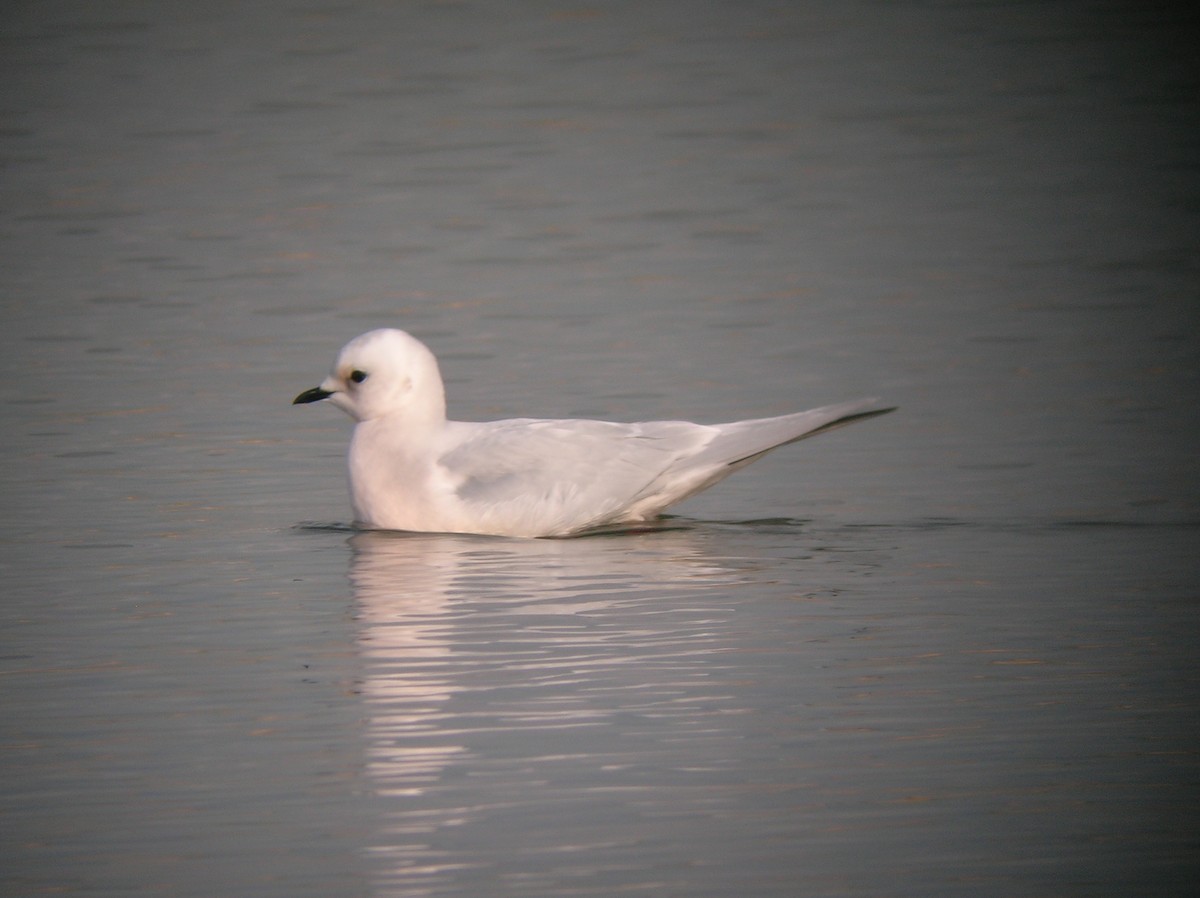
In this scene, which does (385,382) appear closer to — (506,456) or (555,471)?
(506,456)

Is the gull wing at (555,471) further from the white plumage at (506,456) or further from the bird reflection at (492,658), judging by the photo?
the bird reflection at (492,658)

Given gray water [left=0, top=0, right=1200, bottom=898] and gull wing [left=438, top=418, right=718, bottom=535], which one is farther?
gull wing [left=438, top=418, right=718, bottom=535]

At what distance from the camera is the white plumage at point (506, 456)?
8.37 m

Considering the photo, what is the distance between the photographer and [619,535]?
8555 millimetres

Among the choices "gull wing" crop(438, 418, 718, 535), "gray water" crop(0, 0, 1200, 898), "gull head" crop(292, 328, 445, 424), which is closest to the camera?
"gray water" crop(0, 0, 1200, 898)

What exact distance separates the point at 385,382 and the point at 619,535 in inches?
45.0

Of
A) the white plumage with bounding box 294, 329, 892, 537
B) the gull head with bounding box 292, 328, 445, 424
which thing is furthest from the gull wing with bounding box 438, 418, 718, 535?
the gull head with bounding box 292, 328, 445, 424

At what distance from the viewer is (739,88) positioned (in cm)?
2158

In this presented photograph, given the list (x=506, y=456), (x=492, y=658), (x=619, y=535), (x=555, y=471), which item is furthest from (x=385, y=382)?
(x=492, y=658)

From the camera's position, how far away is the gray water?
490 cm

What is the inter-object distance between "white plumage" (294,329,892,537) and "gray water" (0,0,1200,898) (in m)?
0.21

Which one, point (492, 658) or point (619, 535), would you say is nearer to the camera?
point (492, 658)

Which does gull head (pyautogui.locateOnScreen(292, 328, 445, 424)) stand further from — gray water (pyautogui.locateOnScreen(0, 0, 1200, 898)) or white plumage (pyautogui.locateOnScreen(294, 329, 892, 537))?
gray water (pyautogui.locateOnScreen(0, 0, 1200, 898))

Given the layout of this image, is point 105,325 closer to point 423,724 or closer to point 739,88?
point 423,724
